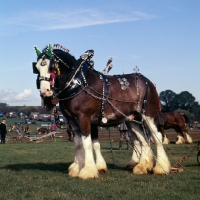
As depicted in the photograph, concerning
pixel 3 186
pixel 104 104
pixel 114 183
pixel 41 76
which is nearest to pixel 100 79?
pixel 104 104

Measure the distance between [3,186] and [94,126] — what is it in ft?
10.5

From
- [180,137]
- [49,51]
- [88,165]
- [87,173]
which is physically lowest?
[180,137]

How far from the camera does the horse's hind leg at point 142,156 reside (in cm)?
1118

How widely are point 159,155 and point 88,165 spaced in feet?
7.24

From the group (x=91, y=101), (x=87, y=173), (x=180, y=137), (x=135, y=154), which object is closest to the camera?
(x=87, y=173)

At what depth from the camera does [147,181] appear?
9688 mm

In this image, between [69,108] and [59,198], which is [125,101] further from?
[59,198]

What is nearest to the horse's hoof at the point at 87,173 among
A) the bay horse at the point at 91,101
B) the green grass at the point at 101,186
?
the bay horse at the point at 91,101

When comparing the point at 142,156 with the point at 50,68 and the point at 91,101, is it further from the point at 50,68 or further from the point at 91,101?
the point at 50,68

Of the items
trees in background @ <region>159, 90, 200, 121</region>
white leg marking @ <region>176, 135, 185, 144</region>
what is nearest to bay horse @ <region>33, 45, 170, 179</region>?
white leg marking @ <region>176, 135, 185, 144</region>

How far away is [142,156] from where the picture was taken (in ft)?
38.2

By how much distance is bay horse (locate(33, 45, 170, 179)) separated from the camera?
10.4m

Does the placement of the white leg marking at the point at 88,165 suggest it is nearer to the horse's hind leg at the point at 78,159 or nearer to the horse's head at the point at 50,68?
the horse's hind leg at the point at 78,159

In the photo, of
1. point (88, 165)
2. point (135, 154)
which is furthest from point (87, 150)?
point (135, 154)
